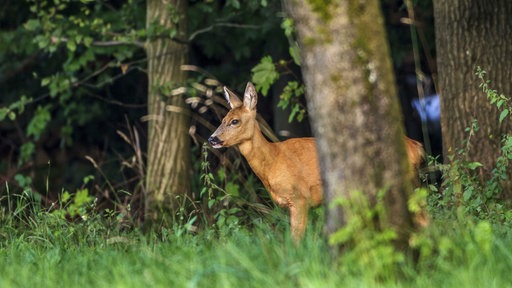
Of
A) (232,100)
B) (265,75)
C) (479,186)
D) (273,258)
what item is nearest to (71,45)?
(265,75)

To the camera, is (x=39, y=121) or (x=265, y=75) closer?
(x=265, y=75)

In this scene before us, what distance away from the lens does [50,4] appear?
1523 cm

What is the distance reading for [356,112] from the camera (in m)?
5.67

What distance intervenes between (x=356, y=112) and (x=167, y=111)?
6661mm

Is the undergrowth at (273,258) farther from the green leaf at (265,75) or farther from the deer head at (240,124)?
the green leaf at (265,75)

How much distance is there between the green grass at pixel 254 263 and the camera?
5.29 metres

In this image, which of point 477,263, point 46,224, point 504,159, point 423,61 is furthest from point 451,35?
point 423,61

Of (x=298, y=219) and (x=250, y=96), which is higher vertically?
(x=250, y=96)

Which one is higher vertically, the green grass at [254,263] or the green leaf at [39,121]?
the green grass at [254,263]

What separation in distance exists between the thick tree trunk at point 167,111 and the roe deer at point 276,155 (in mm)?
1865

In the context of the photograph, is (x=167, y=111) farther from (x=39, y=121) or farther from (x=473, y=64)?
(x=473, y=64)

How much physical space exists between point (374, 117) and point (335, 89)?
0.76 feet

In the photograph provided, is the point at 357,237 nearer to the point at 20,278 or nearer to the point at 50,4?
the point at 20,278

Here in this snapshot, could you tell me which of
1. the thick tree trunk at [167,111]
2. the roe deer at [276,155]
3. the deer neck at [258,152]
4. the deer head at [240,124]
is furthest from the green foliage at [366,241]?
the thick tree trunk at [167,111]
